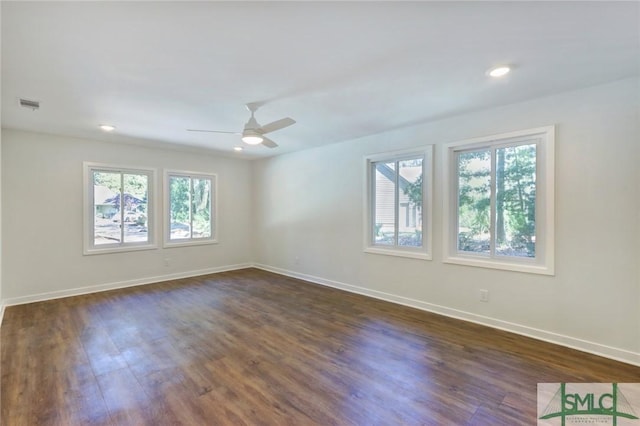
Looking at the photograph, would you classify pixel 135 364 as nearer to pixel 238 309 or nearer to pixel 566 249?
pixel 238 309

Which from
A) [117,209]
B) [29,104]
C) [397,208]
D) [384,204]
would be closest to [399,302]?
[397,208]

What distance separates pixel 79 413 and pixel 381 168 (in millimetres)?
4272

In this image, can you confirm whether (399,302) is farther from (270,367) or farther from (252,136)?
(252,136)

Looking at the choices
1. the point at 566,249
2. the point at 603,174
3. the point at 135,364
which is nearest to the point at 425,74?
the point at 603,174

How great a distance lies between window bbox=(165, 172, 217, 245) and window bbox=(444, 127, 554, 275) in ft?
15.6

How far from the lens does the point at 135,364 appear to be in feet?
8.71

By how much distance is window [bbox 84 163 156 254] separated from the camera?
497cm

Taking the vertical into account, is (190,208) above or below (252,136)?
below

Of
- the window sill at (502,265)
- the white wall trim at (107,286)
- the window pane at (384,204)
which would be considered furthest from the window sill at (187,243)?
the window sill at (502,265)

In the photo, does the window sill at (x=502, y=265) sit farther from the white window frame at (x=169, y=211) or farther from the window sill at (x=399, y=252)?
the white window frame at (x=169, y=211)

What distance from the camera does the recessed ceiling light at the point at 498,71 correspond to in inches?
99.5

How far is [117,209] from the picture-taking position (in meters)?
5.25

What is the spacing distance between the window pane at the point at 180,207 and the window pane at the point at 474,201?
503 cm

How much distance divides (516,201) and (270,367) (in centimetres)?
312
